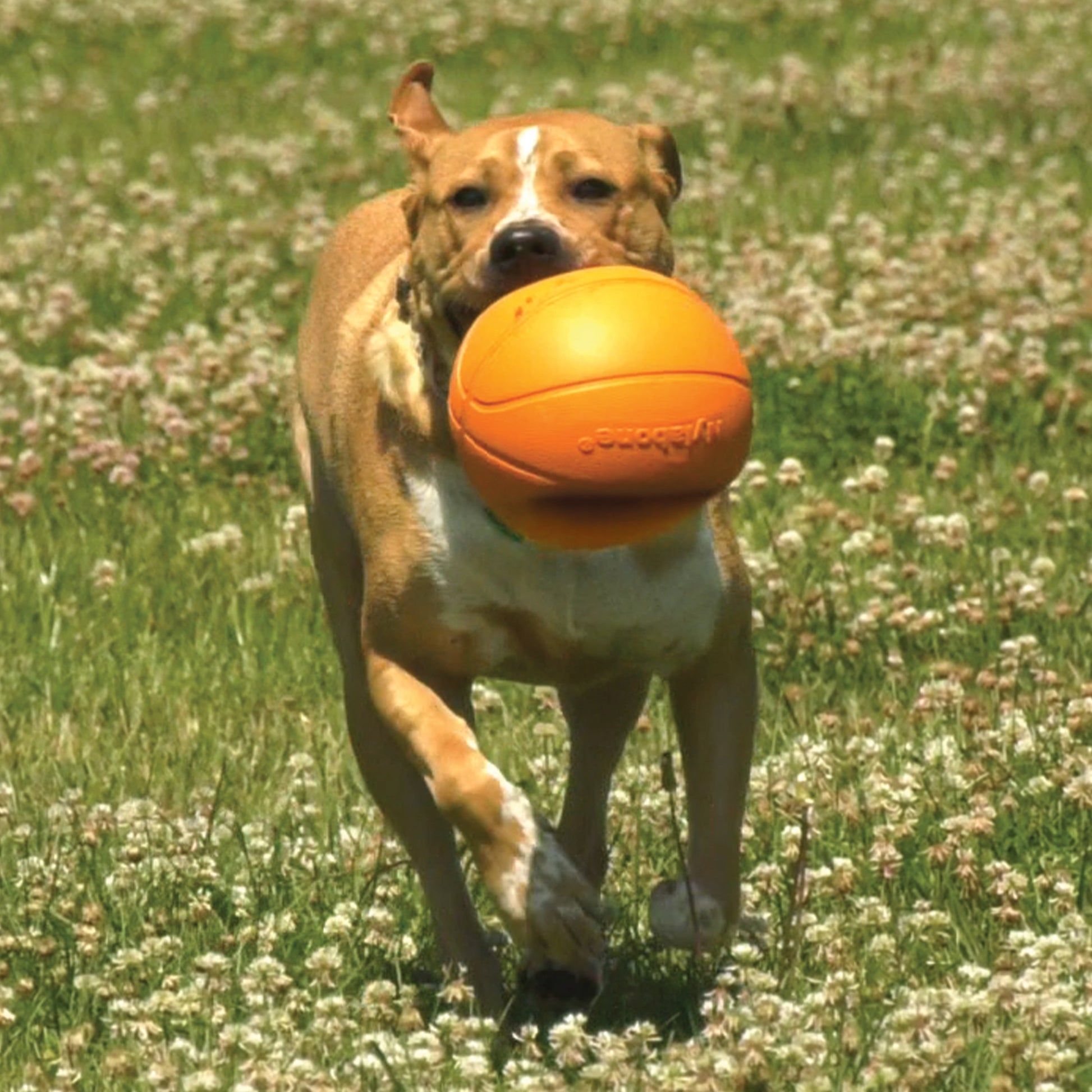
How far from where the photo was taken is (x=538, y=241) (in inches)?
213

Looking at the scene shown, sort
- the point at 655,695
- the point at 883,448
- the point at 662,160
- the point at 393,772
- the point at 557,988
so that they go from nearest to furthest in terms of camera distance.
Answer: the point at 557,988
the point at 662,160
the point at 393,772
the point at 655,695
the point at 883,448

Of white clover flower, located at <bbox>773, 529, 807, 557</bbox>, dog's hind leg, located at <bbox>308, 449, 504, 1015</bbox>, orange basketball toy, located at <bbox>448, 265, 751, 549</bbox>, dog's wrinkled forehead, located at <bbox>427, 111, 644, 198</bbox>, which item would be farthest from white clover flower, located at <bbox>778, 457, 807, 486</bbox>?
orange basketball toy, located at <bbox>448, 265, 751, 549</bbox>

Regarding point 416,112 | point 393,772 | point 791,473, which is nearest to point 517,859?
point 393,772

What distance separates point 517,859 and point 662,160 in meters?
1.50

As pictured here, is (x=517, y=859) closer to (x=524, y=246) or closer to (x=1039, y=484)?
(x=524, y=246)

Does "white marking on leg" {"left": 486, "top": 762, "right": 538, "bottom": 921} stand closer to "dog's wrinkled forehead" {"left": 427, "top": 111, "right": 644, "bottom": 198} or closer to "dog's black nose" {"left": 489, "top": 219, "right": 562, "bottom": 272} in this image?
"dog's black nose" {"left": 489, "top": 219, "right": 562, "bottom": 272}

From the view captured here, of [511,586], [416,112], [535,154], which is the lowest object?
[511,586]

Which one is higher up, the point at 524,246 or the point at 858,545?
the point at 524,246

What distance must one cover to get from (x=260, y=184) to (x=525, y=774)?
6.68 m

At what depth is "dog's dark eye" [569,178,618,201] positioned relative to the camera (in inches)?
221

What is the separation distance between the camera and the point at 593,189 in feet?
18.5

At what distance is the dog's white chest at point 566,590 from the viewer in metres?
5.51

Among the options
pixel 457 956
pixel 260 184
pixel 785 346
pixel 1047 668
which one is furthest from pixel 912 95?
pixel 457 956

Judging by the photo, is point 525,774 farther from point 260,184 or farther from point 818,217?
point 260,184
